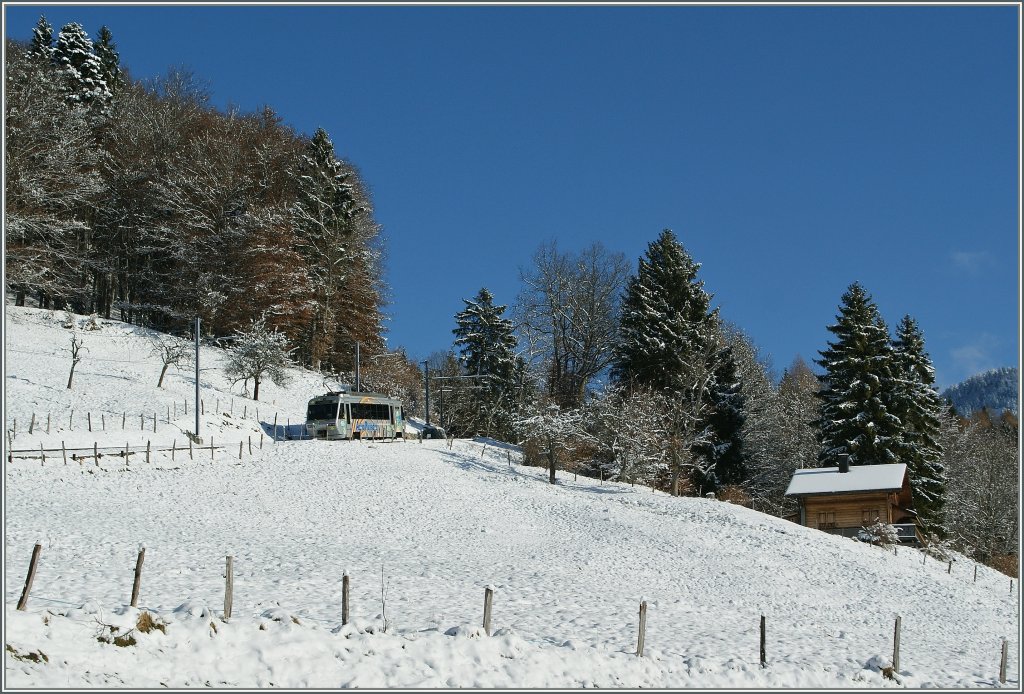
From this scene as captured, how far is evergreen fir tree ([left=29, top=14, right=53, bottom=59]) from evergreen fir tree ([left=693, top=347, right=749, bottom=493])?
5992cm

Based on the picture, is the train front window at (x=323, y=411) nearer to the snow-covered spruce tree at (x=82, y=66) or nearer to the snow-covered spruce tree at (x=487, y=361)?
the snow-covered spruce tree at (x=487, y=361)

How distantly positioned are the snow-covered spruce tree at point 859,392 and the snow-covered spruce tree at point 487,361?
27.0m

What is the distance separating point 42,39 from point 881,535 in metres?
78.8

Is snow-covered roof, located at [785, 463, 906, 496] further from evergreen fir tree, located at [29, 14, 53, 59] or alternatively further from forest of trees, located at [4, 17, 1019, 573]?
evergreen fir tree, located at [29, 14, 53, 59]

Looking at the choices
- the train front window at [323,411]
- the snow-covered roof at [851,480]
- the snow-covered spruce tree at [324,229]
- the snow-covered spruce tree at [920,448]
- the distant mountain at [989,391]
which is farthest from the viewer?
the distant mountain at [989,391]

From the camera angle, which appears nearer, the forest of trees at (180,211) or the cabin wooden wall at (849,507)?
the cabin wooden wall at (849,507)

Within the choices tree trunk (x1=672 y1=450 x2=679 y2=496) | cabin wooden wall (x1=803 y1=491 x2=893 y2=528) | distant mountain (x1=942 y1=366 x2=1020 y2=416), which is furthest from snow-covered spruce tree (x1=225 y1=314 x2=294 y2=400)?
distant mountain (x1=942 y1=366 x2=1020 y2=416)

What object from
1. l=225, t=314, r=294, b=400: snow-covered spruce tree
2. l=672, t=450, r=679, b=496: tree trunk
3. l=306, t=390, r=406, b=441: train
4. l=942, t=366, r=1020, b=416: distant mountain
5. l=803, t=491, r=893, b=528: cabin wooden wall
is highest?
l=942, t=366, r=1020, b=416: distant mountain

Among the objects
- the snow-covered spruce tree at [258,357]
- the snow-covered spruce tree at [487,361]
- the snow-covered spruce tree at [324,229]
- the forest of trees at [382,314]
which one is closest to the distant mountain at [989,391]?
the forest of trees at [382,314]

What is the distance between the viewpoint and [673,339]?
190ft

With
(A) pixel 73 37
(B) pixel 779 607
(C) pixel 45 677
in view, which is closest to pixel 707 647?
(B) pixel 779 607

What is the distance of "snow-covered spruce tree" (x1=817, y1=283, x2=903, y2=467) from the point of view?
47.5 m

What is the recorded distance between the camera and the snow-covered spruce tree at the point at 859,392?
4750cm

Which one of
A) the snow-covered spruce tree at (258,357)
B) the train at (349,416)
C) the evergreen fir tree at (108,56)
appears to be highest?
the evergreen fir tree at (108,56)
